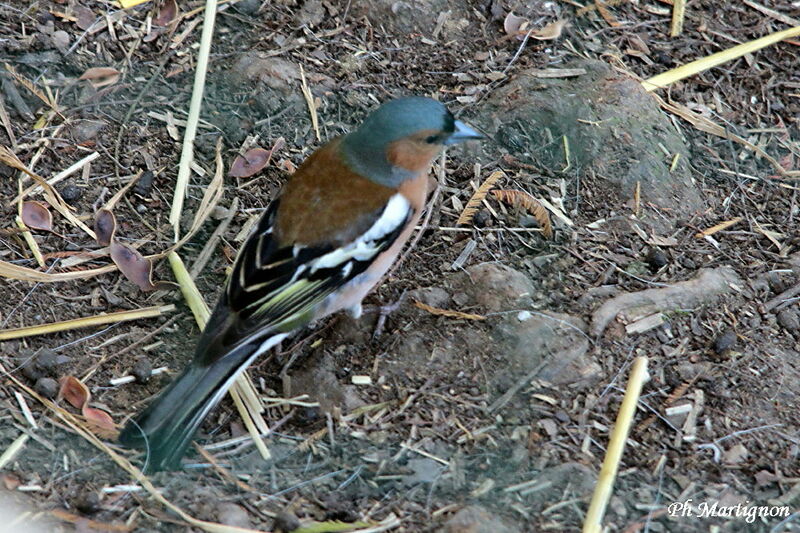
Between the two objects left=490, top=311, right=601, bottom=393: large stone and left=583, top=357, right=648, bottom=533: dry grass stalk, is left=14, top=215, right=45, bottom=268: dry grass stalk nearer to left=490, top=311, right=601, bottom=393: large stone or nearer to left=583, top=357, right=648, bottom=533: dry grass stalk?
left=490, top=311, right=601, bottom=393: large stone

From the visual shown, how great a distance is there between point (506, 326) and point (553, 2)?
2.49 meters

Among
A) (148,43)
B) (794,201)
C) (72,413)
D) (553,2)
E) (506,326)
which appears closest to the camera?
(72,413)

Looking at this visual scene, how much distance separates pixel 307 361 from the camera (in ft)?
14.1

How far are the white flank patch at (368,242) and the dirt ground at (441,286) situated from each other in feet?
1.37

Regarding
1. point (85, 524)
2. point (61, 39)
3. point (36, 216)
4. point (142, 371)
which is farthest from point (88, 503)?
point (61, 39)

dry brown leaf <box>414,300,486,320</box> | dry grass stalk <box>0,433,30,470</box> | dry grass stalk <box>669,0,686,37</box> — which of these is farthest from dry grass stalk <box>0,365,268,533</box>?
dry grass stalk <box>669,0,686,37</box>

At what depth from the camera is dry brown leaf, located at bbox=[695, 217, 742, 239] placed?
472 centimetres

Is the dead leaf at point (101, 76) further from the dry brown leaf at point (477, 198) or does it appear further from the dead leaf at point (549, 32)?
the dead leaf at point (549, 32)

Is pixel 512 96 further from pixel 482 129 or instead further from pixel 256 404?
pixel 256 404

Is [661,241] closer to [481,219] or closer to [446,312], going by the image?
[481,219]

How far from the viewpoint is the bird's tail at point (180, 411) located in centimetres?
364

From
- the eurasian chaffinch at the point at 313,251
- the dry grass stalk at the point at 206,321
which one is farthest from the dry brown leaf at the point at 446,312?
the dry grass stalk at the point at 206,321

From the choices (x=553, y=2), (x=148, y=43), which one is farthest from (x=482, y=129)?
(x=148, y=43)

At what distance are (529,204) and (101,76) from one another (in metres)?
2.49
